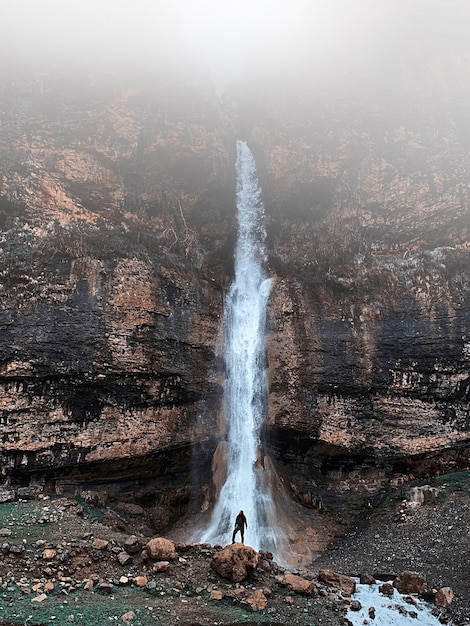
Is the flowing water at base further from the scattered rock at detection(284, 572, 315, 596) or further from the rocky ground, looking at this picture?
the scattered rock at detection(284, 572, 315, 596)

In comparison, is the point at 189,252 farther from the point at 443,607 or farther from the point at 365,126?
the point at 443,607

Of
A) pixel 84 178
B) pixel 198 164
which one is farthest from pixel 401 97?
pixel 84 178

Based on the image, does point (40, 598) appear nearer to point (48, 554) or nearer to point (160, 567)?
point (48, 554)

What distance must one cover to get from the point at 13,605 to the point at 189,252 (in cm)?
1542

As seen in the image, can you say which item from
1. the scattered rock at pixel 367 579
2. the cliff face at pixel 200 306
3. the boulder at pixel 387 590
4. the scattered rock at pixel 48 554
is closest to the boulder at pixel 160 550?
the scattered rock at pixel 48 554

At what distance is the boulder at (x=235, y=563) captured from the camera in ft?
32.4

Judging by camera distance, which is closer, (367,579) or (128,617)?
(128,617)

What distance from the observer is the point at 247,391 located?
19.3m

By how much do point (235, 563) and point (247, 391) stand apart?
378 inches

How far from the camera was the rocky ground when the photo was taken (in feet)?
27.2

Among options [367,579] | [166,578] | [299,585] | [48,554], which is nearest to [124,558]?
[166,578]

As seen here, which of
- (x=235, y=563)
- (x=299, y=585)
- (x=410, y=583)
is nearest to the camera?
(x=299, y=585)

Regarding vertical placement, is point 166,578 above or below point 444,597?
above

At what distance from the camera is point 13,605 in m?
7.95
